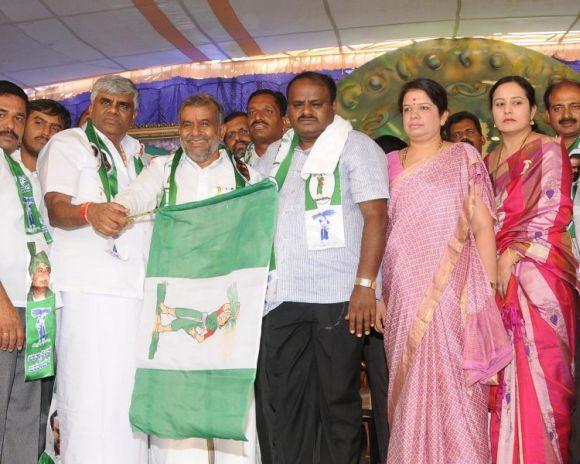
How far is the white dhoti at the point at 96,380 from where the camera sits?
3.11 m

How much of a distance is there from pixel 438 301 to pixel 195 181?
127 centimetres

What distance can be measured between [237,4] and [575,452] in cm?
484

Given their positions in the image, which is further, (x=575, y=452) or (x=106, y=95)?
(x=106, y=95)

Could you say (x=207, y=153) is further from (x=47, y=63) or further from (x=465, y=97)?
(x=47, y=63)

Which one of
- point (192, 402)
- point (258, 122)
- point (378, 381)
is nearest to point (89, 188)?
point (192, 402)

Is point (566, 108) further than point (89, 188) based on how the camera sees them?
Yes

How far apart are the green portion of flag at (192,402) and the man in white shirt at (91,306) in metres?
0.16

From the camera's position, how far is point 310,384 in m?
3.13

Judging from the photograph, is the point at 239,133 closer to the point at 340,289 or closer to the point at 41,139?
the point at 41,139

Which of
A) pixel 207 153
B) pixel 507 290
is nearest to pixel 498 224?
pixel 507 290

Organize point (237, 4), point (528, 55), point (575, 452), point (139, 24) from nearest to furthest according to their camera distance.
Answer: point (575, 452)
point (528, 55)
point (237, 4)
point (139, 24)

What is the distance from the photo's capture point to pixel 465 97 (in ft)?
18.8

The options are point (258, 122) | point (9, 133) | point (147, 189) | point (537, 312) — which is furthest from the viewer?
point (258, 122)

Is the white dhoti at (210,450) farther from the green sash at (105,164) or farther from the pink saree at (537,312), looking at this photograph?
the green sash at (105,164)
